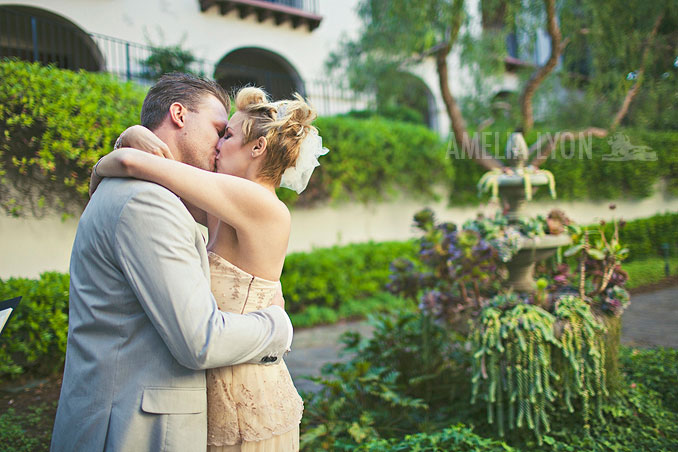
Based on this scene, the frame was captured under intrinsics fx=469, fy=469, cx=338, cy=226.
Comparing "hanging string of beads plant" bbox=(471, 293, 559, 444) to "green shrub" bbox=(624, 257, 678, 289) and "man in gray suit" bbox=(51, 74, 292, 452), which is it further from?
"green shrub" bbox=(624, 257, 678, 289)

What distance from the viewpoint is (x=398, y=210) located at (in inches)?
403

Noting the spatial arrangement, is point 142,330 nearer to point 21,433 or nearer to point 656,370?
point 21,433

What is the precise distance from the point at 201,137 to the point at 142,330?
29.1 inches

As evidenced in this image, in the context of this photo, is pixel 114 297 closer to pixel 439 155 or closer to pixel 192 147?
pixel 192 147

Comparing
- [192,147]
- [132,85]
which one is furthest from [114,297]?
[132,85]

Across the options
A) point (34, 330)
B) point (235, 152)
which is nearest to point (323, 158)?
point (34, 330)

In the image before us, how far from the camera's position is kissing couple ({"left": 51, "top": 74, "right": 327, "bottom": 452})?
4.14 ft

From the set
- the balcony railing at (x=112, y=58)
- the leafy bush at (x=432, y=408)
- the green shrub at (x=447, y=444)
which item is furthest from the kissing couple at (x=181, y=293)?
the balcony railing at (x=112, y=58)

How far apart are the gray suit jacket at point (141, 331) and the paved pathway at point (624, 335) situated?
308 cm

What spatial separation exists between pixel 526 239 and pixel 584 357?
0.98 meters

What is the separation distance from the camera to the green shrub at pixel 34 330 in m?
4.06

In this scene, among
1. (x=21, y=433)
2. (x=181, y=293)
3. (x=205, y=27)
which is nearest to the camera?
(x=181, y=293)

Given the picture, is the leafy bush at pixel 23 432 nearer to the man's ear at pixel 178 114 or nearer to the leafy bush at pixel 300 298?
the leafy bush at pixel 300 298

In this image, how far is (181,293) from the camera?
123 cm
